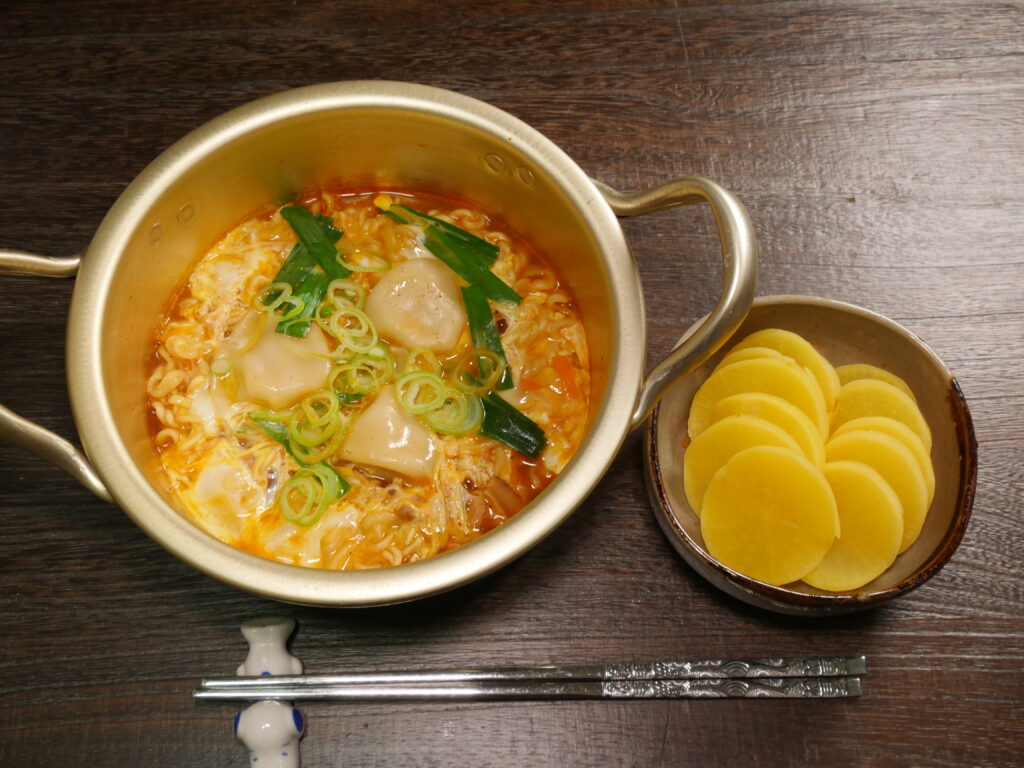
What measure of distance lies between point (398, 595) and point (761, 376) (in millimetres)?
1082

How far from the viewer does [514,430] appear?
2098 mm

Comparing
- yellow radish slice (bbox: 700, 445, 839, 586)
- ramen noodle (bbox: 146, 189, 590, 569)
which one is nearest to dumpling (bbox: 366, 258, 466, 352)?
ramen noodle (bbox: 146, 189, 590, 569)

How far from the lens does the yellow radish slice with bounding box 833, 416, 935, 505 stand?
208 cm

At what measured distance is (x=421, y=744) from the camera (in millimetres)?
2117

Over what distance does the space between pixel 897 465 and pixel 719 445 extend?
0.44 metres

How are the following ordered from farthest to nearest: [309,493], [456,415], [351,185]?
[351,185] → [456,415] → [309,493]

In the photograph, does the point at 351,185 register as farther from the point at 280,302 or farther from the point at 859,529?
the point at 859,529

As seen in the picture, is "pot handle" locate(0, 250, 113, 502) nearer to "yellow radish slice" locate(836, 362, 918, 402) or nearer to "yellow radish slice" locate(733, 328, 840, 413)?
"yellow radish slice" locate(733, 328, 840, 413)

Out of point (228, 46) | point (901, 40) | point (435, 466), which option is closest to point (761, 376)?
point (435, 466)

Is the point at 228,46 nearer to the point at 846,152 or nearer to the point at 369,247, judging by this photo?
the point at 369,247

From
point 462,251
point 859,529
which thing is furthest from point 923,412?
point 462,251

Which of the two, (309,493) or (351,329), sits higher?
(351,329)

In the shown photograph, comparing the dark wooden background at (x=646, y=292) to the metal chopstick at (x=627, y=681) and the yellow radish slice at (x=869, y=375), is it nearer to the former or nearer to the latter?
the metal chopstick at (x=627, y=681)

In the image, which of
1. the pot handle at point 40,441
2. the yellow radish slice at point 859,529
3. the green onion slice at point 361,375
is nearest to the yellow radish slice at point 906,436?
the yellow radish slice at point 859,529
